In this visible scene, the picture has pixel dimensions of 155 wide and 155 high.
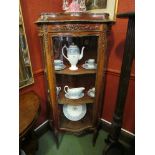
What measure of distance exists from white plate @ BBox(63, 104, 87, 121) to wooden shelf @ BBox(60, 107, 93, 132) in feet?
0.11

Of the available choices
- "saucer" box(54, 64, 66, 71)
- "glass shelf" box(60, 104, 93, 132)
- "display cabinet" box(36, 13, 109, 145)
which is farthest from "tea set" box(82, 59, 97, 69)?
"glass shelf" box(60, 104, 93, 132)

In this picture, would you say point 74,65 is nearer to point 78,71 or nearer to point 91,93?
point 78,71

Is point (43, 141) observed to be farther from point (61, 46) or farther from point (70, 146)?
point (61, 46)

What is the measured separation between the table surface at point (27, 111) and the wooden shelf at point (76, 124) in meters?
0.43

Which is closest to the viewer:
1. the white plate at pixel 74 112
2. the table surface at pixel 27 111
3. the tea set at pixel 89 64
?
the table surface at pixel 27 111

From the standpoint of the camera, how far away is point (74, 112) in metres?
1.55

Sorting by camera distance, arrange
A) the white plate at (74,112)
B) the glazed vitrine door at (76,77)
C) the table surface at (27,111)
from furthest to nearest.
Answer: the white plate at (74,112) < the glazed vitrine door at (76,77) < the table surface at (27,111)

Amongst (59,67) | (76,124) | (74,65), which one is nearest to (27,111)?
(59,67)

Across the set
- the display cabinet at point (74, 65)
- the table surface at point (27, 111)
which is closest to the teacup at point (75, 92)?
the display cabinet at point (74, 65)

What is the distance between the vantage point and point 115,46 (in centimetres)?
139

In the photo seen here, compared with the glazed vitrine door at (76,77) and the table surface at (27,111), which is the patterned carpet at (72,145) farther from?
the table surface at (27,111)

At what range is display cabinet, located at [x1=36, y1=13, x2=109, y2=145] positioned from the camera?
3.38 ft

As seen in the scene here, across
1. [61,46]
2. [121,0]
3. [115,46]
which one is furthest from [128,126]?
[121,0]

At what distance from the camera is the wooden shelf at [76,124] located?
1.47 m
